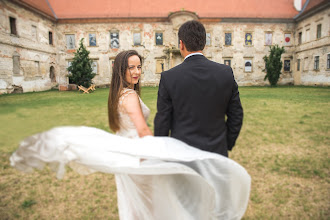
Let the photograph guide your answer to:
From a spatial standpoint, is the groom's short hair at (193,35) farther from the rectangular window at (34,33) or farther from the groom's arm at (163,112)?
the rectangular window at (34,33)

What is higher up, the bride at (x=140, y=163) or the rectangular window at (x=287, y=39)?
the rectangular window at (x=287, y=39)

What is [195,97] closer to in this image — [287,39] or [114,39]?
[114,39]

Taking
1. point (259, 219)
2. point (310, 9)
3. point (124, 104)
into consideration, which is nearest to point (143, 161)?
point (124, 104)

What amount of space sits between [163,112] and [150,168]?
1.64 ft

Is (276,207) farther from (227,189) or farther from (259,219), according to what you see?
(227,189)

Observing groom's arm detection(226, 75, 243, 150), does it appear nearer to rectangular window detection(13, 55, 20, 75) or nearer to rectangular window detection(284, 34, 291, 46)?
rectangular window detection(13, 55, 20, 75)

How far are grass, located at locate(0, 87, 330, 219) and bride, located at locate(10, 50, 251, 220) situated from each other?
134 mm

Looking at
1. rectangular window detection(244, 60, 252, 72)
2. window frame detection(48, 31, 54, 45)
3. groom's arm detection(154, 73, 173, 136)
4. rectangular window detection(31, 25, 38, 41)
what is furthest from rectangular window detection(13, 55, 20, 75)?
rectangular window detection(244, 60, 252, 72)

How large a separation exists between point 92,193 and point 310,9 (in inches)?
1096

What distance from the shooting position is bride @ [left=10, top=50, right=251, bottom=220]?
140cm

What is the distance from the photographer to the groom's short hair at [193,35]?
182 centimetres

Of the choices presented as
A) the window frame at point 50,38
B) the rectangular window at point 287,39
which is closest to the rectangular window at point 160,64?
the window frame at point 50,38

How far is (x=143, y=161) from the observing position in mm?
1572

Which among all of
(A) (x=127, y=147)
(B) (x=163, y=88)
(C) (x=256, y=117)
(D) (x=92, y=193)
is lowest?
(D) (x=92, y=193)
